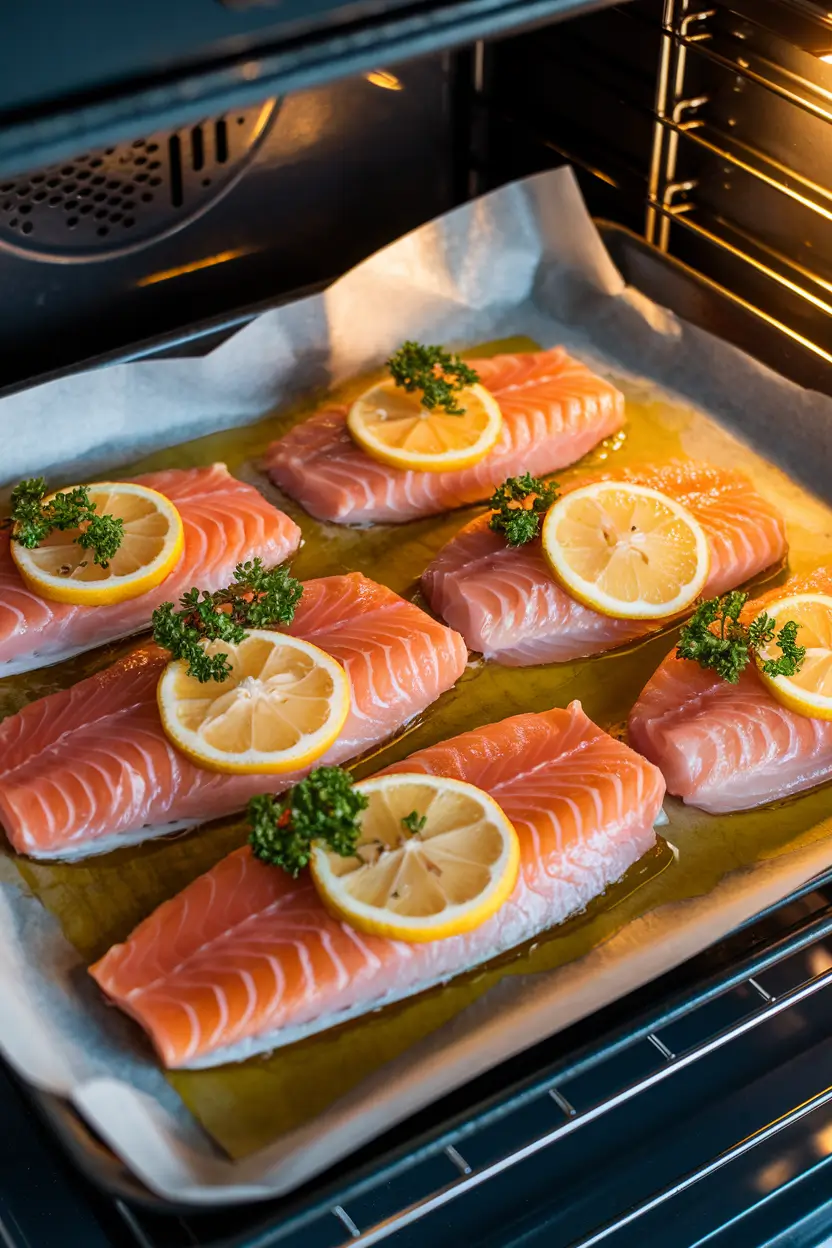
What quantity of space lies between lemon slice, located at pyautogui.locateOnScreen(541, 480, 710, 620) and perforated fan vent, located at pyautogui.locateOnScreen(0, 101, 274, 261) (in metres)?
1.30

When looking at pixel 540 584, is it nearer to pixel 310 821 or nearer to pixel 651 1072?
pixel 310 821

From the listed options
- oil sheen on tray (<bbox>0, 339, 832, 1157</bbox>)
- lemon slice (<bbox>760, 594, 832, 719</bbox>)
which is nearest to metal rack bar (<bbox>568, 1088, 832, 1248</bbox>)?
oil sheen on tray (<bbox>0, 339, 832, 1157</bbox>)

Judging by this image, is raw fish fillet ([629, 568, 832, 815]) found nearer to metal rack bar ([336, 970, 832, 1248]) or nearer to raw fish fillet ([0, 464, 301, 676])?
metal rack bar ([336, 970, 832, 1248])

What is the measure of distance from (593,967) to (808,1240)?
0.60 meters

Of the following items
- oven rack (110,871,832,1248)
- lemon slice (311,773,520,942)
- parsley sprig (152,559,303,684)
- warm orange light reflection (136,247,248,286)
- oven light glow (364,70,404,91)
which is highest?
oven light glow (364,70,404,91)

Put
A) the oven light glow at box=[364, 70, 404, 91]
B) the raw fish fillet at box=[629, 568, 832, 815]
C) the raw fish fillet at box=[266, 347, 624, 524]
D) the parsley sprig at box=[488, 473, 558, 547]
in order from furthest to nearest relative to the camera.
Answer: the oven light glow at box=[364, 70, 404, 91] < the raw fish fillet at box=[266, 347, 624, 524] < the parsley sprig at box=[488, 473, 558, 547] < the raw fish fillet at box=[629, 568, 832, 815]

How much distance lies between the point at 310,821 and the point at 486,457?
4.87ft

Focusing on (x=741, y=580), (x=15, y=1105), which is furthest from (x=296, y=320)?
(x=15, y=1105)

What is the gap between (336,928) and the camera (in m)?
2.53

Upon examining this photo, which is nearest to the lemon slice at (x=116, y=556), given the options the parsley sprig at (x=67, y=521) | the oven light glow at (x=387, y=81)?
the parsley sprig at (x=67, y=521)

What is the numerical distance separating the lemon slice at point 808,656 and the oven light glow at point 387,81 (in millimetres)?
1873

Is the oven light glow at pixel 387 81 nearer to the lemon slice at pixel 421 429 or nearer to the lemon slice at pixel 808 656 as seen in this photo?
the lemon slice at pixel 421 429

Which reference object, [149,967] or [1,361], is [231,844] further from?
[1,361]

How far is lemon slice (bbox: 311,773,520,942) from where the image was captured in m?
2.43
